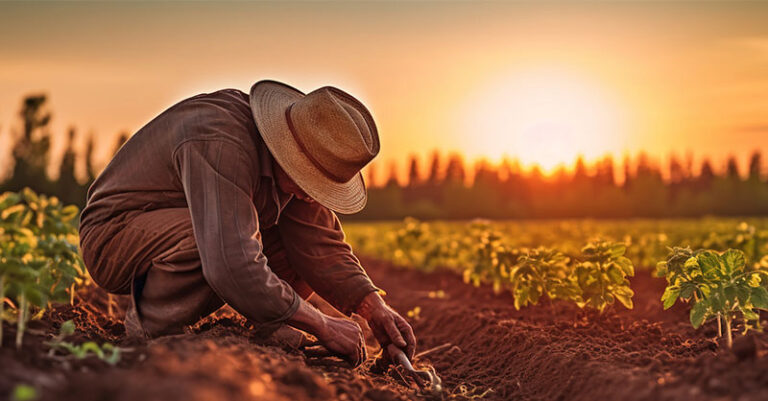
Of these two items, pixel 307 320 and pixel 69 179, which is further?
pixel 69 179

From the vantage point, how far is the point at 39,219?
448cm

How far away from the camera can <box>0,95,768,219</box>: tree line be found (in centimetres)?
4994

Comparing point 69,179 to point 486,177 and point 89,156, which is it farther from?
point 486,177

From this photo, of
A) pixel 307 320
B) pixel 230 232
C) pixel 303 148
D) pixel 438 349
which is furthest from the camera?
pixel 438 349

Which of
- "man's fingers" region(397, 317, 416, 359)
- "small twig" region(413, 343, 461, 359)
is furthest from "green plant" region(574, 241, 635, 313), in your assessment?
"man's fingers" region(397, 317, 416, 359)

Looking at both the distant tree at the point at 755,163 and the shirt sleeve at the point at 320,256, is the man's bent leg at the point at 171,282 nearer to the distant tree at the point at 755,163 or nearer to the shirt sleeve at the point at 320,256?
the shirt sleeve at the point at 320,256

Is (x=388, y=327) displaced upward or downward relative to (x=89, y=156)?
upward

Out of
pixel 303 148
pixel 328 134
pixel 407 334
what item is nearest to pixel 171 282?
pixel 303 148

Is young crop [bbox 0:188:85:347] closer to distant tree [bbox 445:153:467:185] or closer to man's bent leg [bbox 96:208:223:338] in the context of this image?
man's bent leg [bbox 96:208:223:338]

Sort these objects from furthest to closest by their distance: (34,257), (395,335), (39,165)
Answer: (39,165) → (34,257) → (395,335)

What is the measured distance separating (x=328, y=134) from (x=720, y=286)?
1.94 metres

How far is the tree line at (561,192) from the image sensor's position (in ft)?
164

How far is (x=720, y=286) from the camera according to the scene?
10.1 feet

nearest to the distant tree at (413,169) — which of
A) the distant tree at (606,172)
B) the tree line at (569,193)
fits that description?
the tree line at (569,193)
